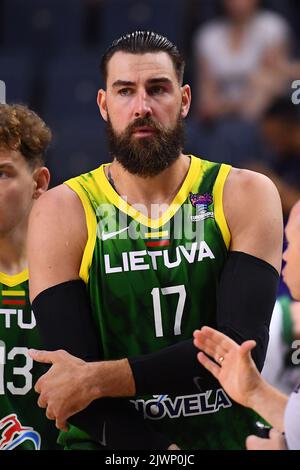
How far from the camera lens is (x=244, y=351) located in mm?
3086

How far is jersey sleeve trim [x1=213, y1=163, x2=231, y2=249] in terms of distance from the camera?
3730 mm

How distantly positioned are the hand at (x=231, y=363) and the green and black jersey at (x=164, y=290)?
395 millimetres

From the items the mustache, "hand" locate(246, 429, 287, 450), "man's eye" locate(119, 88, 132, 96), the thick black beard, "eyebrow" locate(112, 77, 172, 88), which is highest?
"eyebrow" locate(112, 77, 172, 88)

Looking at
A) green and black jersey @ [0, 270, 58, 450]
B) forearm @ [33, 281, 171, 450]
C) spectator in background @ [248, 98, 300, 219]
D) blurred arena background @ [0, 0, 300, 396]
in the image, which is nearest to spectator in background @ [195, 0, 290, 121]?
blurred arena background @ [0, 0, 300, 396]

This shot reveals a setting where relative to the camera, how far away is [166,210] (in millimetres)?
3869

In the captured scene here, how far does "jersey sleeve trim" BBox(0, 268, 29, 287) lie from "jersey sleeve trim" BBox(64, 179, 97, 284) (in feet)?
1.74

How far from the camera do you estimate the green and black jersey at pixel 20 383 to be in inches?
161

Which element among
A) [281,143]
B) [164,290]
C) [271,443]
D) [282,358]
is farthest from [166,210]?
[281,143]

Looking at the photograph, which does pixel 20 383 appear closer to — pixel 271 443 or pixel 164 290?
pixel 164 290

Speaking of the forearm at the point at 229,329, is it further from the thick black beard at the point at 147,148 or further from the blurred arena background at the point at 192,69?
the blurred arena background at the point at 192,69

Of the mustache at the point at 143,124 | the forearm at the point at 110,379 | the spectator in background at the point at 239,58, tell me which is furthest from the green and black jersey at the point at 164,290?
the spectator in background at the point at 239,58

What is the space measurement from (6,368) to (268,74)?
425cm

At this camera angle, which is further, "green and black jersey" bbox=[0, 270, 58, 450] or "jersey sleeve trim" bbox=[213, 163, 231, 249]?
"green and black jersey" bbox=[0, 270, 58, 450]

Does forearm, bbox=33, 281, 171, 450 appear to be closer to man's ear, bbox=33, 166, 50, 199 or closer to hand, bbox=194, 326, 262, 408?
hand, bbox=194, 326, 262, 408
